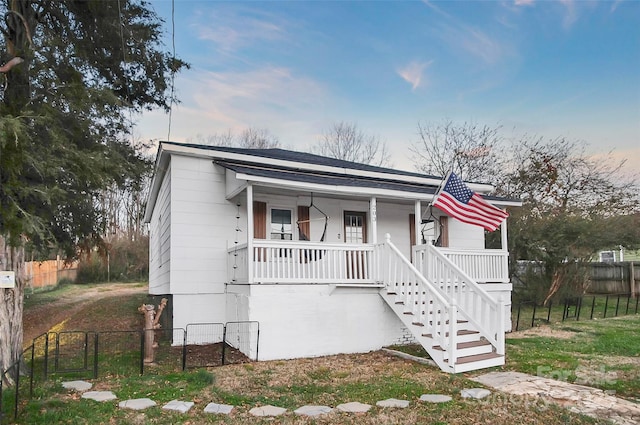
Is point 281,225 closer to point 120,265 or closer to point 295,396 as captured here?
point 295,396

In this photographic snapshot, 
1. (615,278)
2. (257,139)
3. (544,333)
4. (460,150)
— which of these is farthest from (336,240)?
(257,139)

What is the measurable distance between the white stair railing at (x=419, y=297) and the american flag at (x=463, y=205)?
4.33 ft

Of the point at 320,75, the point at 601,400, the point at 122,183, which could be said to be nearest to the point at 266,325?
the point at 122,183

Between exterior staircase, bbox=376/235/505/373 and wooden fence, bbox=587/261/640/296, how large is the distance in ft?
47.7

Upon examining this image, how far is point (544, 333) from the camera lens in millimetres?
10539

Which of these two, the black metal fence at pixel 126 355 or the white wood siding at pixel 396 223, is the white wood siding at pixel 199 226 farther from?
the white wood siding at pixel 396 223

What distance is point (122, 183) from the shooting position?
24.3 ft

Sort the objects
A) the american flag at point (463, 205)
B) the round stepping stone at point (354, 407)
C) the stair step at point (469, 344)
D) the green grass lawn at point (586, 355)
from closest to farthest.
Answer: the round stepping stone at point (354, 407)
the green grass lawn at point (586, 355)
the stair step at point (469, 344)
the american flag at point (463, 205)

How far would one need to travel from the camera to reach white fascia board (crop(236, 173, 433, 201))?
8.09m

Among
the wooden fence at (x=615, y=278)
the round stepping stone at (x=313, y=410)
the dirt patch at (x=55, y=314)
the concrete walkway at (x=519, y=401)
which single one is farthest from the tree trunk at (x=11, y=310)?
the wooden fence at (x=615, y=278)

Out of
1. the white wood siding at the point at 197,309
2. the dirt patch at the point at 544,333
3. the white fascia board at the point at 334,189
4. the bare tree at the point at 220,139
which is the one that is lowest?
the dirt patch at the point at 544,333

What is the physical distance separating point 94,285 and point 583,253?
74.5ft

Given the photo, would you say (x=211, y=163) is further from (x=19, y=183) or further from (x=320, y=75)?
(x=320, y=75)

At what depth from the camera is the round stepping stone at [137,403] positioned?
4.97 meters
